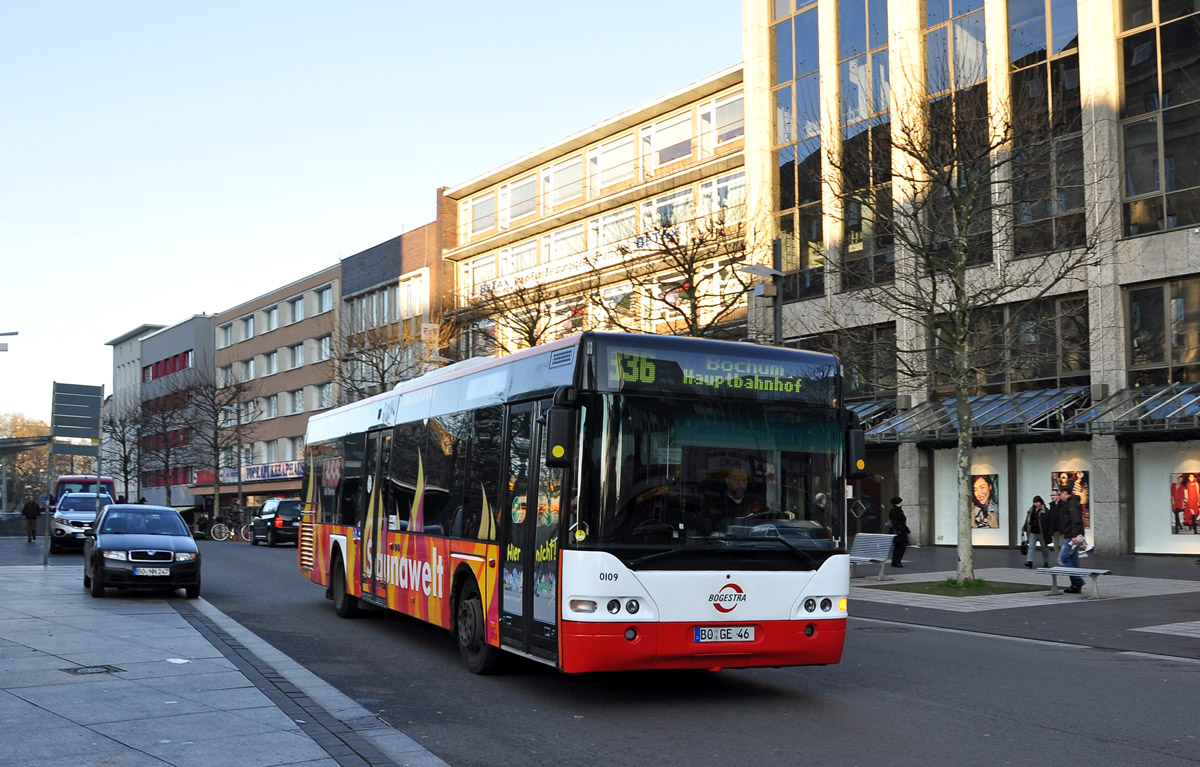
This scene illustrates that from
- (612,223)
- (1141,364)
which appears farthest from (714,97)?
(1141,364)

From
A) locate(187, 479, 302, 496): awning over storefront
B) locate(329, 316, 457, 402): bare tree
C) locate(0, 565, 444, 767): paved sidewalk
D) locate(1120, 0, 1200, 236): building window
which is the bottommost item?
locate(0, 565, 444, 767): paved sidewalk

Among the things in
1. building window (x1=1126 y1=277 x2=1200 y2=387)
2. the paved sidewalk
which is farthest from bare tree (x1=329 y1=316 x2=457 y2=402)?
the paved sidewalk

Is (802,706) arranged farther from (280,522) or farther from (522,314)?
(280,522)

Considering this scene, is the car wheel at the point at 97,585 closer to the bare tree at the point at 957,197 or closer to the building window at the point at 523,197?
the bare tree at the point at 957,197

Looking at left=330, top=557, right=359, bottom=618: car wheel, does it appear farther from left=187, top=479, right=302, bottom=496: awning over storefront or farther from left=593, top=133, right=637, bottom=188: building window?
left=187, top=479, right=302, bottom=496: awning over storefront

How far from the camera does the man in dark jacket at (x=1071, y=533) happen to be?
2000 centimetres

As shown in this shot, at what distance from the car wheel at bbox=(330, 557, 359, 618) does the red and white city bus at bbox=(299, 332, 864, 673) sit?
17.7ft

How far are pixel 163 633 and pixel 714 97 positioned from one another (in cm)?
3565

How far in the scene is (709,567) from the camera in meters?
9.21

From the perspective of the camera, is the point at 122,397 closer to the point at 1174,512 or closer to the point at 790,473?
the point at 1174,512

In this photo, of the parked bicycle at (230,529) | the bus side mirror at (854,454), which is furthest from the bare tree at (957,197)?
the parked bicycle at (230,529)

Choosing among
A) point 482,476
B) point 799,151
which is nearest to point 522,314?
point 799,151

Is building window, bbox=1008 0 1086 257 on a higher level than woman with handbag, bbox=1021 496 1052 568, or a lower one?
higher

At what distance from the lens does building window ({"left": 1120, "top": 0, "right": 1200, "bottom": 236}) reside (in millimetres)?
28922
